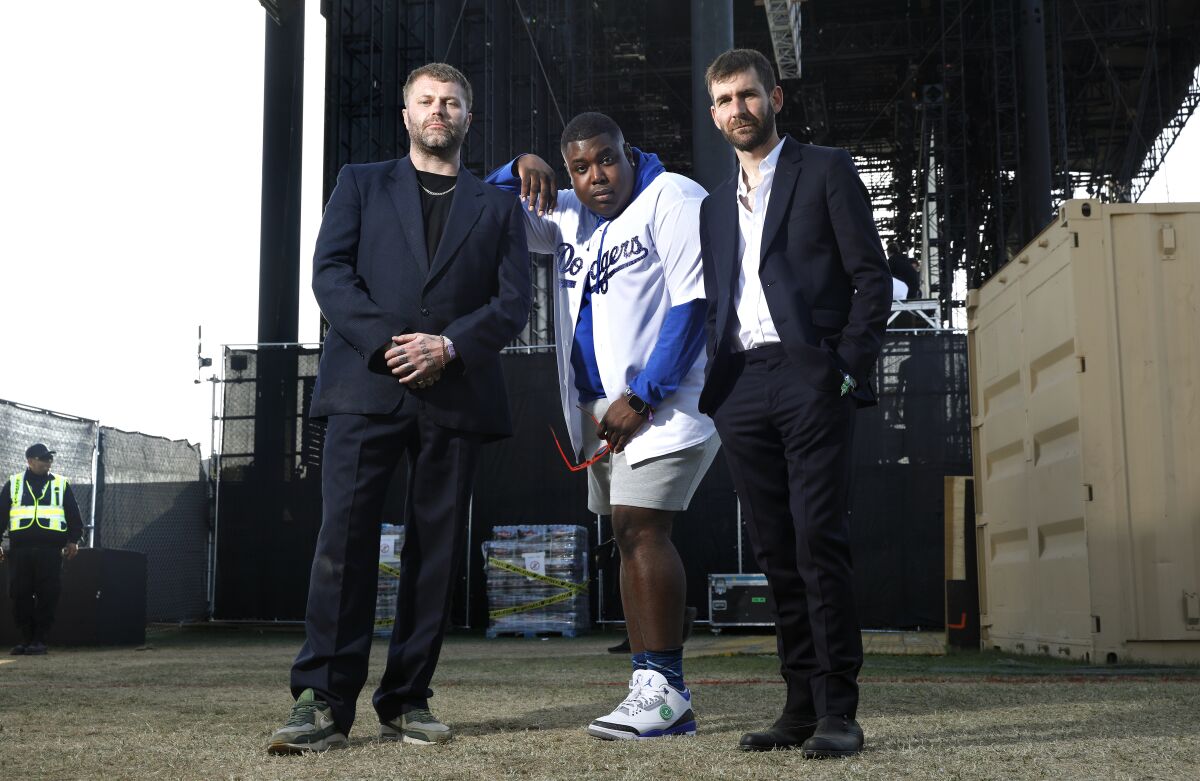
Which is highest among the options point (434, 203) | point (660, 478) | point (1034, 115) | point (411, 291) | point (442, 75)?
point (1034, 115)

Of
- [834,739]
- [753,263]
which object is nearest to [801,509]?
[834,739]

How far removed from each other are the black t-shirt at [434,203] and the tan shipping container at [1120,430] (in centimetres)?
415

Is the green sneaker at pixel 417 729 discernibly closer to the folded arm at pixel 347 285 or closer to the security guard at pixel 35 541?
the folded arm at pixel 347 285

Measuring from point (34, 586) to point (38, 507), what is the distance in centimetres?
68

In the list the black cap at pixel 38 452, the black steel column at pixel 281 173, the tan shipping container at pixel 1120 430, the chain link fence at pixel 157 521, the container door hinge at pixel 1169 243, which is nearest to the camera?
the tan shipping container at pixel 1120 430

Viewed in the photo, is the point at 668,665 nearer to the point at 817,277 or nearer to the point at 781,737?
the point at 781,737

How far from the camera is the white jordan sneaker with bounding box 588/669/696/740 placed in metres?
3.31

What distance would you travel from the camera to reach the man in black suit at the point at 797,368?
3.04 meters

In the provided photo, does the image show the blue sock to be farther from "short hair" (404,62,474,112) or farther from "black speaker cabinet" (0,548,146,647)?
"black speaker cabinet" (0,548,146,647)

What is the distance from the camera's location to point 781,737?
307 cm

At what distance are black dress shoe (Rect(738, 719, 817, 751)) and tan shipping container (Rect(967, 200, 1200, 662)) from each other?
3.80 metres

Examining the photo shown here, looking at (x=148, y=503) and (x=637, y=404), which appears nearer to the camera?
(x=637, y=404)

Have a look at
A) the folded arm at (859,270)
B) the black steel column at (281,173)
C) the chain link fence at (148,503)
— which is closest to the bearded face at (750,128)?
the folded arm at (859,270)

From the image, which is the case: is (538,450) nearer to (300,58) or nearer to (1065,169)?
(300,58)
